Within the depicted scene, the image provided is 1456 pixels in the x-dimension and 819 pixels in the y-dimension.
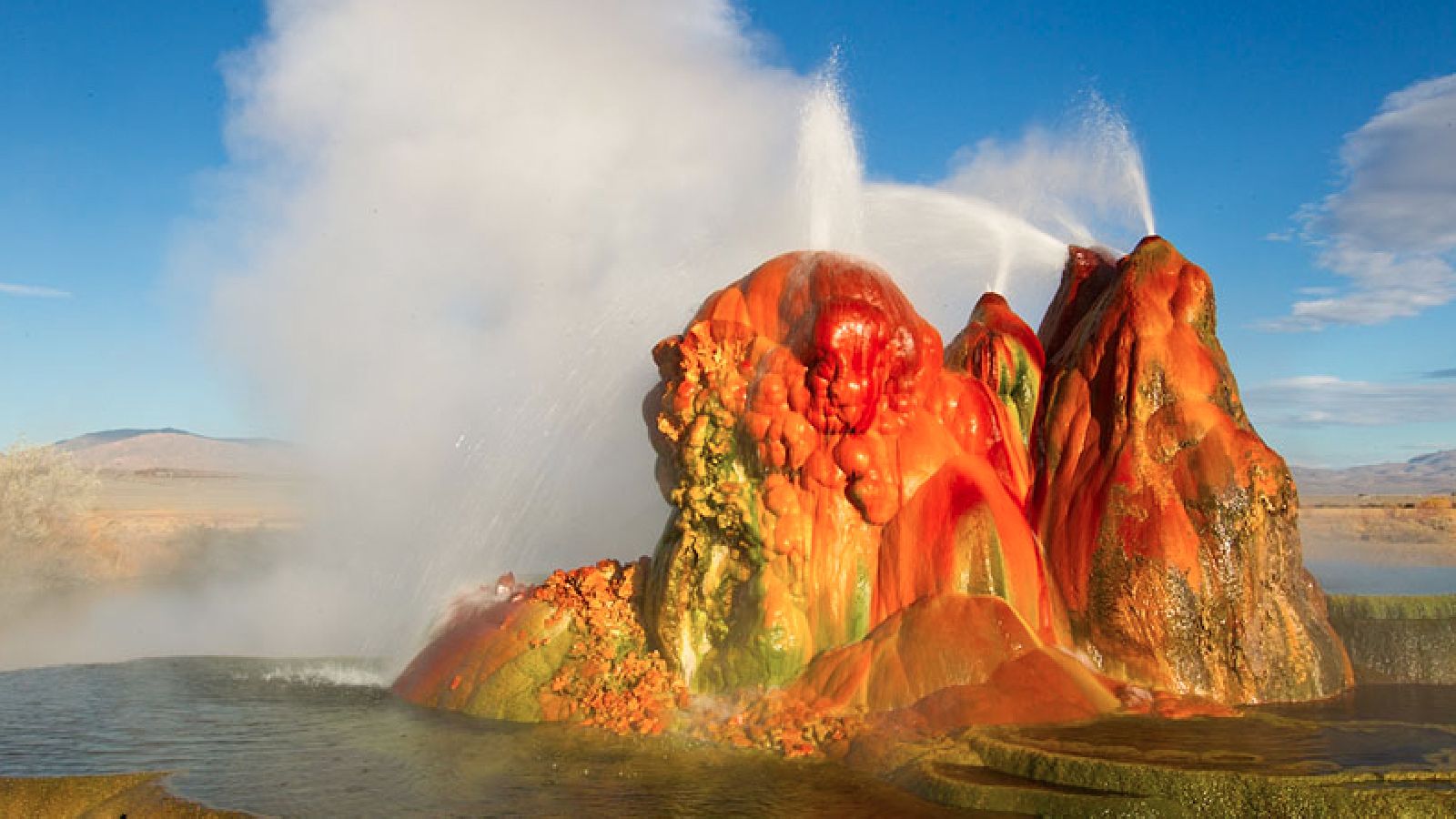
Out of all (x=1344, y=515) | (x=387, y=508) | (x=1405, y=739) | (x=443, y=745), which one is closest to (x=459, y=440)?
(x=387, y=508)

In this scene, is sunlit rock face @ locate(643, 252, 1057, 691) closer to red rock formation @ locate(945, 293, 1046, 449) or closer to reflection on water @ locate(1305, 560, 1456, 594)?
red rock formation @ locate(945, 293, 1046, 449)

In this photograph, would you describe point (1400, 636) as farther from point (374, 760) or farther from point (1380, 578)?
point (1380, 578)

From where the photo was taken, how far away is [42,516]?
27.1 meters

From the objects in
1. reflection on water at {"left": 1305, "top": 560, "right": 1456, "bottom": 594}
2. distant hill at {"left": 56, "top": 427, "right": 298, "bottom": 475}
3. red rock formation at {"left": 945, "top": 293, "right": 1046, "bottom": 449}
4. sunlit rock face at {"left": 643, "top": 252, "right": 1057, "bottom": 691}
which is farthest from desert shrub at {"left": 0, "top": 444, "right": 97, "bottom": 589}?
distant hill at {"left": 56, "top": 427, "right": 298, "bottom": 475}

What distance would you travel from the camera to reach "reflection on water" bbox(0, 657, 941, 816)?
6.84 m

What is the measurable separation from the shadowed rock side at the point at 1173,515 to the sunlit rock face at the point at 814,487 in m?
0.58

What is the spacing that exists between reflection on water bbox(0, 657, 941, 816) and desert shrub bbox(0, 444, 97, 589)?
16.6m

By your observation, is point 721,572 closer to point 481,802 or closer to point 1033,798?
point 481,802

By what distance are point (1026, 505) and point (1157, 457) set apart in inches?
52.1

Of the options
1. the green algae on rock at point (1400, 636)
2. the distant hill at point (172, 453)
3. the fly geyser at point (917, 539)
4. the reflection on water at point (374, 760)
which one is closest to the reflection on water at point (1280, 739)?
the fly geyser at point (917, 539)

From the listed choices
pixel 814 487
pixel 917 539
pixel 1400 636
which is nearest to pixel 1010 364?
pixel 917 539

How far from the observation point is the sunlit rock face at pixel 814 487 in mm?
8758

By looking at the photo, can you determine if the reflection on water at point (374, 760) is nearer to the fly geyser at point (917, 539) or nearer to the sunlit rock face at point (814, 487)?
the fly geyser at point (917, 539)

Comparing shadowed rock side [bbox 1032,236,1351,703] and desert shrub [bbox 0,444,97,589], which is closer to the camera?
shadowed rock side [bbox 1032,236,1351,703]
